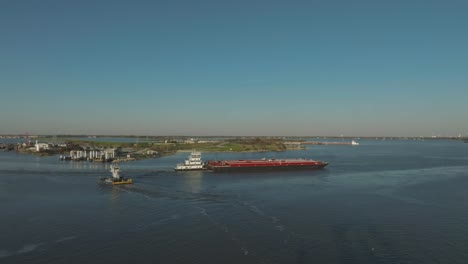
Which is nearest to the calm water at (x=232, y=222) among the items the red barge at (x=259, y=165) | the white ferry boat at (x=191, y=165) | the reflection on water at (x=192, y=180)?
the reflection on water at (x=192, y=180)

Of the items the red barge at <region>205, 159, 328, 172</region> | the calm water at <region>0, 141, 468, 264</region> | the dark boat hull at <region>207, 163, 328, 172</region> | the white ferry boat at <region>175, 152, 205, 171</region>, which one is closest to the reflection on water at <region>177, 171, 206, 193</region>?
the calm water at <region>0, 141, 468, 264</region>

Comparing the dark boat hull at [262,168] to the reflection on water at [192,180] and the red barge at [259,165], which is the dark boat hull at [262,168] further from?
the reflection on water at [192,180]

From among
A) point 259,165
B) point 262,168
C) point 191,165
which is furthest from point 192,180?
point 259,165

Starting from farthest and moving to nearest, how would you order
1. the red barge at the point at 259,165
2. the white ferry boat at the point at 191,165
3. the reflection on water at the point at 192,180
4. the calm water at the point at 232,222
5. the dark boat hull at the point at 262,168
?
the red barge at the point at 259,165, the dark boat hull at the point at 262,168, the white ferry boat at the point at 191,165, the reflection on water at the point at 192,180, the calm water at the point at 232,222

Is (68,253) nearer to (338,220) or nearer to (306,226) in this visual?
(306,226)

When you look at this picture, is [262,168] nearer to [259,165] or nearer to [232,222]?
[259,165]

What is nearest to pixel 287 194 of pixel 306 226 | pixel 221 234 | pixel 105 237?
pixel 306 226

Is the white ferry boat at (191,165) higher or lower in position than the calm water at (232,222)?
higher

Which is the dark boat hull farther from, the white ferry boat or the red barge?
the white ferry boat
